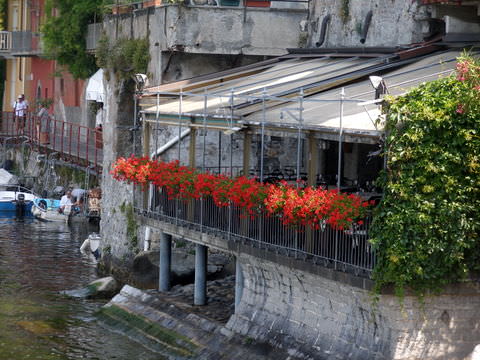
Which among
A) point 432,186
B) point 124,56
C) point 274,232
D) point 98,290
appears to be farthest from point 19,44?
point 432,186

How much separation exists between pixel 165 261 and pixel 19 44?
29.0 m

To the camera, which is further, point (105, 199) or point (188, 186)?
point (105, 199)

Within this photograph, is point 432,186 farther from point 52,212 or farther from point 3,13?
point 3,13

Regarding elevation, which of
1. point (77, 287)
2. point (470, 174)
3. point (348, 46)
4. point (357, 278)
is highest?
point (348, 46)

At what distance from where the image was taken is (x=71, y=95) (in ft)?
151

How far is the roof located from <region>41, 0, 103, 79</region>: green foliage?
15.3 meters

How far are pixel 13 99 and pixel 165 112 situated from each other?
33.6m

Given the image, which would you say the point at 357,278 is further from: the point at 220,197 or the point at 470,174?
the point at 220,197

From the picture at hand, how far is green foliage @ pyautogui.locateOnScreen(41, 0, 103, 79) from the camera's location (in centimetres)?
3941

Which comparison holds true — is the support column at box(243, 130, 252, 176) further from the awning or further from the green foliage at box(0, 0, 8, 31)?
the green foliage at box(0, 0, 8, 31)

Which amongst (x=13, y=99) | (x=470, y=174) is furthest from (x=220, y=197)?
(x=13, y=99)

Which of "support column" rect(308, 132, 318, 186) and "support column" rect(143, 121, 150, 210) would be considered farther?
"support column" rect(143, 121, 150, 210)

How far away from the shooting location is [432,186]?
15.1 m

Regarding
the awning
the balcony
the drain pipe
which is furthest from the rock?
the balcony
